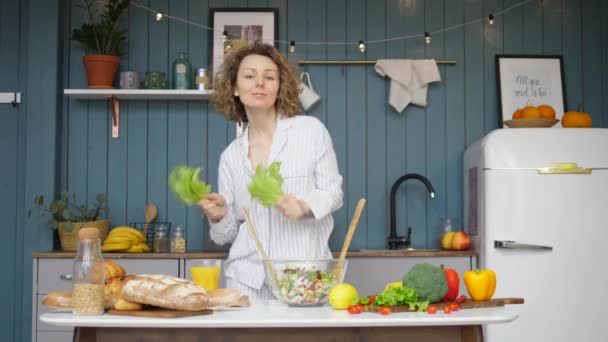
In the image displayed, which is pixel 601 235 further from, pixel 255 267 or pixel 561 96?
pixel 255 267

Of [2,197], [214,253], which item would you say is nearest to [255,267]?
[214,253]

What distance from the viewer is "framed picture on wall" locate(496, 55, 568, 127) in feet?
16.3

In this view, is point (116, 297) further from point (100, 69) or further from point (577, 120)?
point (577, 120)

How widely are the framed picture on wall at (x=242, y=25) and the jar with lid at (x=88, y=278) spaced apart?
9.64 feet

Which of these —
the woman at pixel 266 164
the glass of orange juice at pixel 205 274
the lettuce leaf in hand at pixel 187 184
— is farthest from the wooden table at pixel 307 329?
the woman at pixel 266 164

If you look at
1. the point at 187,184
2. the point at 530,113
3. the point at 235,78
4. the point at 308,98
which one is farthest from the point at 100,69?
the point at 187,184

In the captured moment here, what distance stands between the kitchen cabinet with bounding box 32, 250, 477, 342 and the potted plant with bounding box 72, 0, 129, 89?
1002 millimetres

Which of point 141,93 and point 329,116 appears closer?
point 141,93

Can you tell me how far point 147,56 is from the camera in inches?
195

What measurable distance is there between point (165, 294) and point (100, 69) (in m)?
2.91

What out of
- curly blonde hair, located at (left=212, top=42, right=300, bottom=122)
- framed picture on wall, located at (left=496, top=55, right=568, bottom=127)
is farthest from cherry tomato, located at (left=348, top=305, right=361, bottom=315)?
framed picture on wall, located at (left=496, top=55, right=568, bottom=127)

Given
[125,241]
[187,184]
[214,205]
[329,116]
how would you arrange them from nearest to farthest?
[187,184], [214,205], [125,241], [329,116]

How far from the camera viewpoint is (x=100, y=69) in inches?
185

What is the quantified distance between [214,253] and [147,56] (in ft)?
4.26
